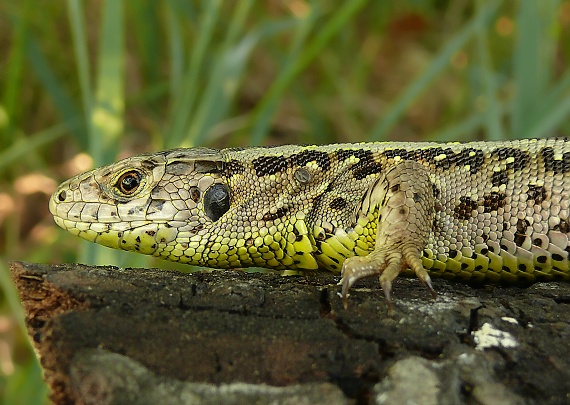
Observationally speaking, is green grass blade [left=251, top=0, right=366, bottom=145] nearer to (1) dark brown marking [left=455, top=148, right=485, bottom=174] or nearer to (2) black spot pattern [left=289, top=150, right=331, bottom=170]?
(2) black spot pattern [left=289, top=150, right=331, bottom=170]

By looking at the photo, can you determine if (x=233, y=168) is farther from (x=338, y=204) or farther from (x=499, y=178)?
(x=499, y=178)

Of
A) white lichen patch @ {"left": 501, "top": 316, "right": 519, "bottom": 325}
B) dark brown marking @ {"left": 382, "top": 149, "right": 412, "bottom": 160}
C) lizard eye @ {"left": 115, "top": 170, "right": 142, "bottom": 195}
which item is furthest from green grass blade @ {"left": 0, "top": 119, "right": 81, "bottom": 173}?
white lichen patch @ {"left": 501, "top": 316, "right": 519, "bottom": 325}

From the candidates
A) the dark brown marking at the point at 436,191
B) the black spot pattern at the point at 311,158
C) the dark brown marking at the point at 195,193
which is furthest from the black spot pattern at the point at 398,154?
the dark brown marking at the point at 195,193

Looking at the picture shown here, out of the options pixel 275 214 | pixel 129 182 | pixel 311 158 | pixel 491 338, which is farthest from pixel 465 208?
pixel 129 182

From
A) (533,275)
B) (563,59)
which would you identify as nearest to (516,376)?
(533,275)

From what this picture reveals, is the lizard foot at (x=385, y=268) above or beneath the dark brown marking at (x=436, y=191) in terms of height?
beneath

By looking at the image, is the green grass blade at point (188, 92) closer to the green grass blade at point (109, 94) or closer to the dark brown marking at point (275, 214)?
the green grass blade at point (109, 94)
